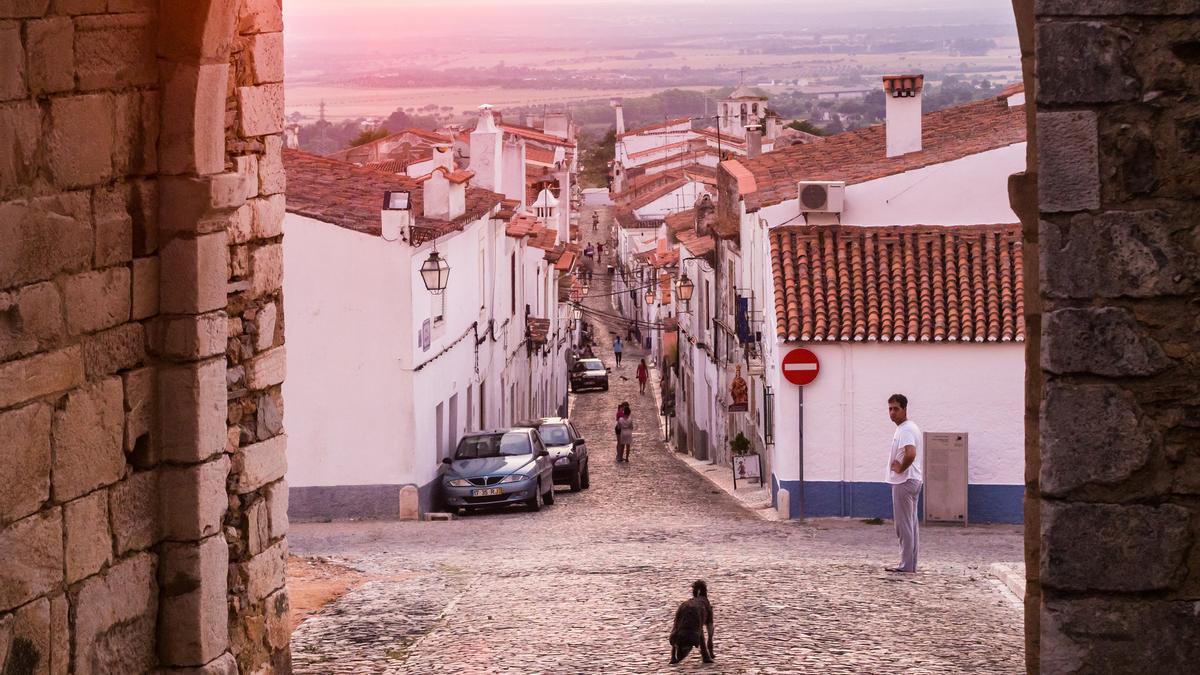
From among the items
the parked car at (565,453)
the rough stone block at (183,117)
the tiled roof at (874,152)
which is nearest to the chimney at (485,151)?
the tiled roof at (874,152)

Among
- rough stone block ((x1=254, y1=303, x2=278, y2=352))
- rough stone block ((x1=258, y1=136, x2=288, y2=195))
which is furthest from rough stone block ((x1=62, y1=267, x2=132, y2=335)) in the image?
rough stone block ((x1=258, y1=136, x2=288, y2=195))

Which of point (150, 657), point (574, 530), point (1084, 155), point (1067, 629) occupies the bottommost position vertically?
point (574, 530)

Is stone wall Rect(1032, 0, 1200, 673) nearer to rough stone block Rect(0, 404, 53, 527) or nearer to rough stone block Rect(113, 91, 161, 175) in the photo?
rough stone block Rect(0, 404, 53, 527)

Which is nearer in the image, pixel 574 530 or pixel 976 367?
pixel 574 530

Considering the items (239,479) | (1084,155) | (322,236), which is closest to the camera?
(1084,155)

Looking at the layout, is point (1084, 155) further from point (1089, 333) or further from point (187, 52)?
point (187, 52)

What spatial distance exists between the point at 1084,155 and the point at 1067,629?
4.73 feet

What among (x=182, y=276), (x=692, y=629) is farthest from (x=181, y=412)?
(x=692, y=629)

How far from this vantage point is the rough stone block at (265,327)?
890cm

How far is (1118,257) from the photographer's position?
17.0 feet

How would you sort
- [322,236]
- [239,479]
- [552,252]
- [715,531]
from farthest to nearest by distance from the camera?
1. [552,252]
2. [322,236]
3. [715,531]
4. [239,479]

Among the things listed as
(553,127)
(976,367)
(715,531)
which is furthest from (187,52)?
(553,127)

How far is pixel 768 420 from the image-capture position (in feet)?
81.6

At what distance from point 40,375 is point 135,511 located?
39.7 inches
